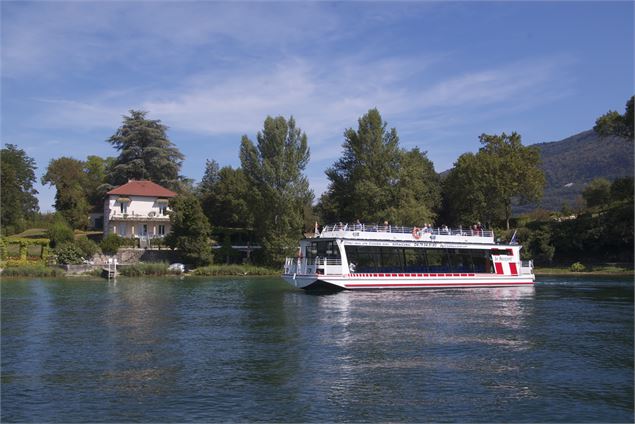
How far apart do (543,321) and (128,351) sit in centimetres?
1892

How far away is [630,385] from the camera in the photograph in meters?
17.5

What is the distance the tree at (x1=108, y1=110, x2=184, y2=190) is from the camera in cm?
9338

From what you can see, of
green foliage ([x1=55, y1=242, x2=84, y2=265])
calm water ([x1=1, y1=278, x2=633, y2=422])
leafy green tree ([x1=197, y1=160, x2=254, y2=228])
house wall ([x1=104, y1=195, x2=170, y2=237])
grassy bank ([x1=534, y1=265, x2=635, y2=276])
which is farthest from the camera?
leafy green tree ([x1=197, y1=160, x2=254, y2=228])

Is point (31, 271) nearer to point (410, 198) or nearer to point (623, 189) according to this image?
point (410, 198)

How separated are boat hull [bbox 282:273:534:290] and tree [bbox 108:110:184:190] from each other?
51533 mm

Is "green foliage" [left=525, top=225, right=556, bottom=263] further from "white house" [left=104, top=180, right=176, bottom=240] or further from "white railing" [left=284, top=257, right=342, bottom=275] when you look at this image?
"white house" [left=104, top=180, right=176, bottom=240]

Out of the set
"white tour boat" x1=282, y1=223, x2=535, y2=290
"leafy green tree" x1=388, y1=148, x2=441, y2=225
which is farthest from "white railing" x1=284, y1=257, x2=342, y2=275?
"leafy green tree" x1=388, y1=148, x2=441, y2=225

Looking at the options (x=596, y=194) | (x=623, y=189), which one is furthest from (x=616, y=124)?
(x=596, y=194)

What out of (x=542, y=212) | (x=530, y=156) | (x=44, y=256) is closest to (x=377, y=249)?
(x=44, y=256)

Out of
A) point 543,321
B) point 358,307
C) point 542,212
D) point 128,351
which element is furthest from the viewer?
point 542,212

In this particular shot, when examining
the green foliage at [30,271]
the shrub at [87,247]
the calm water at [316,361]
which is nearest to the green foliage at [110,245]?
the shrub at [87,247]

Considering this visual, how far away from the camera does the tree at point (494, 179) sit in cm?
→ 8319

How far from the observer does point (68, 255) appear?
66125 millimetres

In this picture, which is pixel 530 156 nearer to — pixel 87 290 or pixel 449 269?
pixel 449 269
